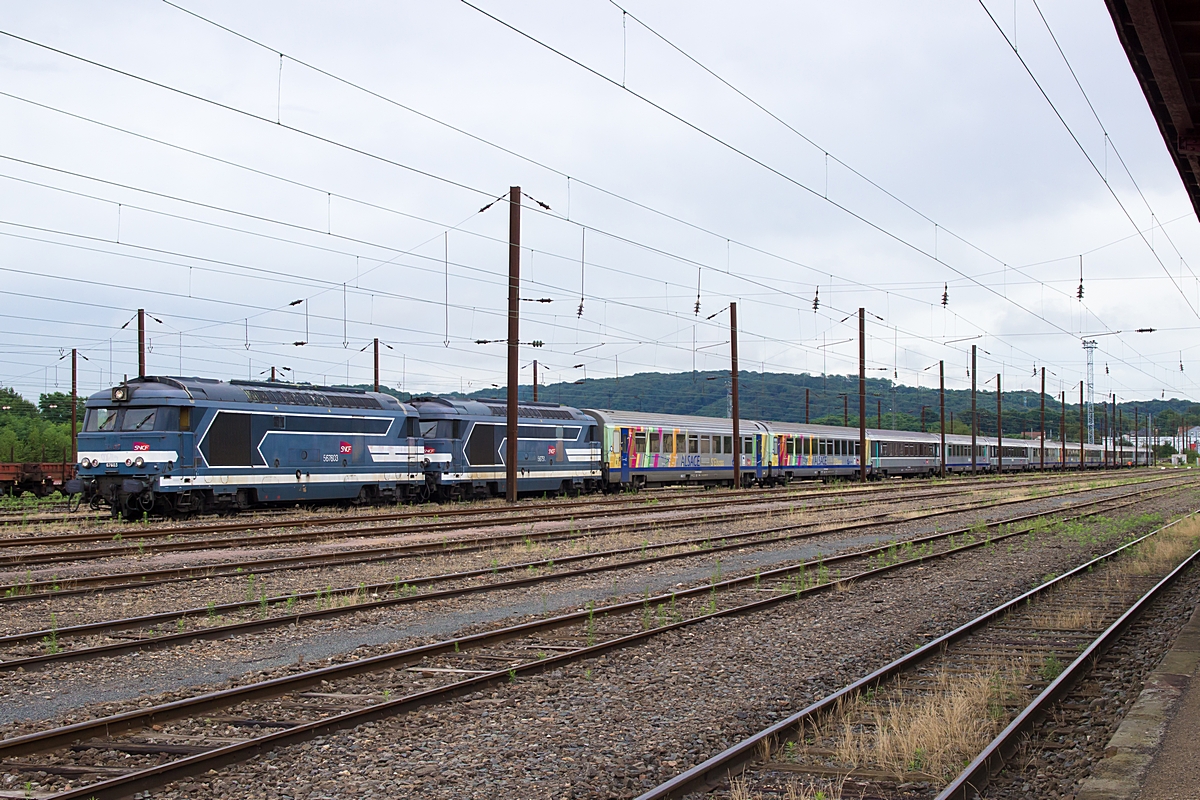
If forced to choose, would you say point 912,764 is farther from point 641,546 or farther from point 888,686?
point 641,546

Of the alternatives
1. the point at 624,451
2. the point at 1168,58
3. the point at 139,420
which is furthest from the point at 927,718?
the point at 624,451

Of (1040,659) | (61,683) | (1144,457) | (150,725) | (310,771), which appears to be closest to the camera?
(310,771)

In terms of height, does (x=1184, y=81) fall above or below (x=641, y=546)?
above

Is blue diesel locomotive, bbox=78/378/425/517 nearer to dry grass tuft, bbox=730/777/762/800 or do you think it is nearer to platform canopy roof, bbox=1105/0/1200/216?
dry grass tuft, bbox=730/777/762/800

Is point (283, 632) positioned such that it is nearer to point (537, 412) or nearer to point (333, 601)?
point (333, 601)

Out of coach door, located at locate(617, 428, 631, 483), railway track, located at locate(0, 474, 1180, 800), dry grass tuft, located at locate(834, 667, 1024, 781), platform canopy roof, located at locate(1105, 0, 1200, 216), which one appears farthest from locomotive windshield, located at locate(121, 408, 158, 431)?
platform canopy roof, located at locate(1105, 0, 1200, 216)

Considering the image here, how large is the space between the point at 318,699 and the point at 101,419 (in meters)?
20.1

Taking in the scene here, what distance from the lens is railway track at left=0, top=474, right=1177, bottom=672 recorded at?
34.2 ft

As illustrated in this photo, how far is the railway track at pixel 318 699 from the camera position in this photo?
6.69 meters

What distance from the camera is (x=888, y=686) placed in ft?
29.9

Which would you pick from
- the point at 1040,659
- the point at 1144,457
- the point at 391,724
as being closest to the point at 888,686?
the point at 1040,659

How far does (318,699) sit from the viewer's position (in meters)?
8.50

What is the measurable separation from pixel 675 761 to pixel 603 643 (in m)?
3.78

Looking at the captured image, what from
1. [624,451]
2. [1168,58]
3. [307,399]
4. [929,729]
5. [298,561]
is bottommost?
[929,729]
